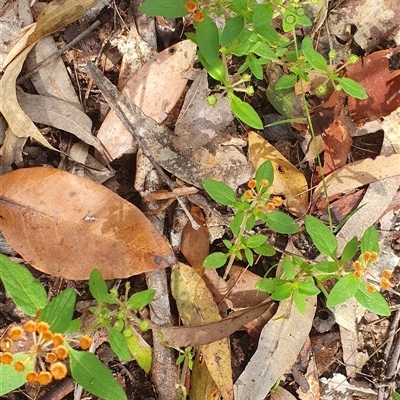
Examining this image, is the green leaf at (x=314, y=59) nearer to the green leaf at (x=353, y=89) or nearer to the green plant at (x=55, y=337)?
the green leaf at (x=353, y=89)

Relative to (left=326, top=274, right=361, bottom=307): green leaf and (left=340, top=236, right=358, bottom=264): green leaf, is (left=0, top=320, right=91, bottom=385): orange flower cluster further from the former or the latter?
(left=340, top=236, right=358, bottom=264): green leaf

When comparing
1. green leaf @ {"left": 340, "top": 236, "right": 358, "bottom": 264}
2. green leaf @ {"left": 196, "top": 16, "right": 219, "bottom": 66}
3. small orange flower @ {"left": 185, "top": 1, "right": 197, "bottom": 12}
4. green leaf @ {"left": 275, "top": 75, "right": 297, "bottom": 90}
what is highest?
small orange flower @ {"left": 185, "top": 1, "right": 197, "bottom": 12}

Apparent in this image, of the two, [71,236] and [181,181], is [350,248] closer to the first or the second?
[181,181]

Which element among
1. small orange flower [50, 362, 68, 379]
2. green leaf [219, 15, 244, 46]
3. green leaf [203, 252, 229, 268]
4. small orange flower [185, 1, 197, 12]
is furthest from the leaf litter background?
small orange flower [50, 362, 68, 379]

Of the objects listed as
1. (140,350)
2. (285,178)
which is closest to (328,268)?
(285,178)

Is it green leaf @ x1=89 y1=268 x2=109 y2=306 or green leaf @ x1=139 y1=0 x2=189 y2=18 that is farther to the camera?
green leaf @ x1=139 y1=0 x2=189 y2=18

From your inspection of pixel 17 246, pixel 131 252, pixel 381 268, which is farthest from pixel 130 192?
pixel 381 268
